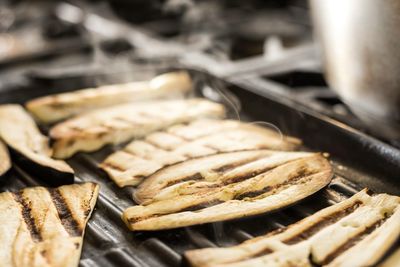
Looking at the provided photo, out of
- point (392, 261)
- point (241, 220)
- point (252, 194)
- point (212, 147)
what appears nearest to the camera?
point (392, 261)

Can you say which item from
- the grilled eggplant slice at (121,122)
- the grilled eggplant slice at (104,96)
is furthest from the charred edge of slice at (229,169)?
the grilled eggplant slice at (104,96)

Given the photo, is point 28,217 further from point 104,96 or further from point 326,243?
point 104,96

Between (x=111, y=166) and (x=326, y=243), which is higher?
(x=326, y=243)

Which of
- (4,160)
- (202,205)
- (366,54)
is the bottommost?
(4,160)

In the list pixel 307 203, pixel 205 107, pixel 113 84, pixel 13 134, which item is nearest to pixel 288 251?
pixel 307 203

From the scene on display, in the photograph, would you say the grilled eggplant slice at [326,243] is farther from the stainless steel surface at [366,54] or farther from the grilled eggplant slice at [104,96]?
the grilled eggplant slice at [104,96]

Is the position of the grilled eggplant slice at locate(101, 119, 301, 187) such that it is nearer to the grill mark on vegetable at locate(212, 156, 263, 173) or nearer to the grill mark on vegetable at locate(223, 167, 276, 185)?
the grill mark on vegetable at locate(212, 156, 263, 173)

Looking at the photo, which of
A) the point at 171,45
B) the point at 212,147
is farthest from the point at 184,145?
the point at 171,45

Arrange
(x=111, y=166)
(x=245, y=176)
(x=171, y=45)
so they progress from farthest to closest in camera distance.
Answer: (x=171, y=45) → (x=111, y=166) → (x=245, y=176)
